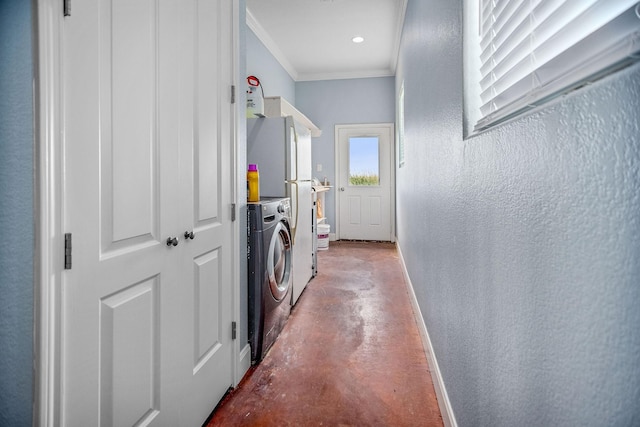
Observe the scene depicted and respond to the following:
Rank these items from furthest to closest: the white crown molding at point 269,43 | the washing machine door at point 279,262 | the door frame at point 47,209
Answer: the white crown molding at point 269,43, the washing machine door at point 279,262, the door frame at point 47,209

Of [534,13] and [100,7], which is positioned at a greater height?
[100,7]

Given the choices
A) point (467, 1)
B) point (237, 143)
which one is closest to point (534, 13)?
point (467, 1)

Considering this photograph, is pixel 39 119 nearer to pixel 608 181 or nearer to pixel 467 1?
pixel 608 181

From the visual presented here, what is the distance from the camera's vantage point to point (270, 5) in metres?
3.79

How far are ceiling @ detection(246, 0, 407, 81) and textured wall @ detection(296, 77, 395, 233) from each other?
0.18 metres

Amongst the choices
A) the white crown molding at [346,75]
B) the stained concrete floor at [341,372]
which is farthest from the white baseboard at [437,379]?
the white crown molding at [346,75]

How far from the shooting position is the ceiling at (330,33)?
3836mm

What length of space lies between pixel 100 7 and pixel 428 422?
1.91 meters

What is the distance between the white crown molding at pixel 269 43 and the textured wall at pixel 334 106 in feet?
1.70

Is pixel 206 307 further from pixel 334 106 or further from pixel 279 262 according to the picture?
pixel 334 106

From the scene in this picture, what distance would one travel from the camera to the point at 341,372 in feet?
6.53

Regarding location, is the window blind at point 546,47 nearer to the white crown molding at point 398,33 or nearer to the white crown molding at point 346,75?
the white crown molding at point 398,33

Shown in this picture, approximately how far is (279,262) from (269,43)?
3.43m

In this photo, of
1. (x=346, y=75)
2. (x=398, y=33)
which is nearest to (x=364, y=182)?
(x=346, y=75)
